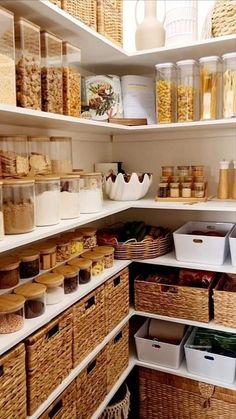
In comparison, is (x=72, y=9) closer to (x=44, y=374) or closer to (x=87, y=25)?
(x=87, y=25)

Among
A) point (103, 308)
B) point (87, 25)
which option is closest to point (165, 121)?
point (87, 25)

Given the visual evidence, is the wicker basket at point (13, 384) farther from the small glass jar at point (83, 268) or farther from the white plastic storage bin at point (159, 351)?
the white plastic storage bin at point (159, 351)

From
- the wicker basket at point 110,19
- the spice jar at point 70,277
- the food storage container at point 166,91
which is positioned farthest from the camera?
the food storage container at point 166,91

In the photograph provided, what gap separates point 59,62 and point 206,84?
28.3 inches

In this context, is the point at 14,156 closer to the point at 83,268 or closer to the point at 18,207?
the point at 18,207

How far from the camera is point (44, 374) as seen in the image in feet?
3.99

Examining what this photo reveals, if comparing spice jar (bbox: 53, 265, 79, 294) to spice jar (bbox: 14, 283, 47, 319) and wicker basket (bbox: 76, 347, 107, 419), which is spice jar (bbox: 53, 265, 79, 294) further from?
wicker basket (bbox: 76, 347, 107, 419)

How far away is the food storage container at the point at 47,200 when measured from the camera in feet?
4.01

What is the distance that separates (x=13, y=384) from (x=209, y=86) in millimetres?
1441

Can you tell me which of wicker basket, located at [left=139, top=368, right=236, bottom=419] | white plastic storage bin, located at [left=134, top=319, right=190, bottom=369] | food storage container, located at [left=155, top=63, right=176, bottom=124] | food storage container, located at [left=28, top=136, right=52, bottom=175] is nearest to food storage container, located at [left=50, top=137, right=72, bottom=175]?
food storage container, located at [left=28, top=136, right=52, bottom=175]

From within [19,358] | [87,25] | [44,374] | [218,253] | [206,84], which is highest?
[87,25]

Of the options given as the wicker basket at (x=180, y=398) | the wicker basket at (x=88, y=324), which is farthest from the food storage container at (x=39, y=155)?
the wicker basket at (x=180, y=398)

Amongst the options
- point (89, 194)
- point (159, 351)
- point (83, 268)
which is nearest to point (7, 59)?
point (89, 194)

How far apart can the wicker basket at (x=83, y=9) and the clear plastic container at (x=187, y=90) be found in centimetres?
47
